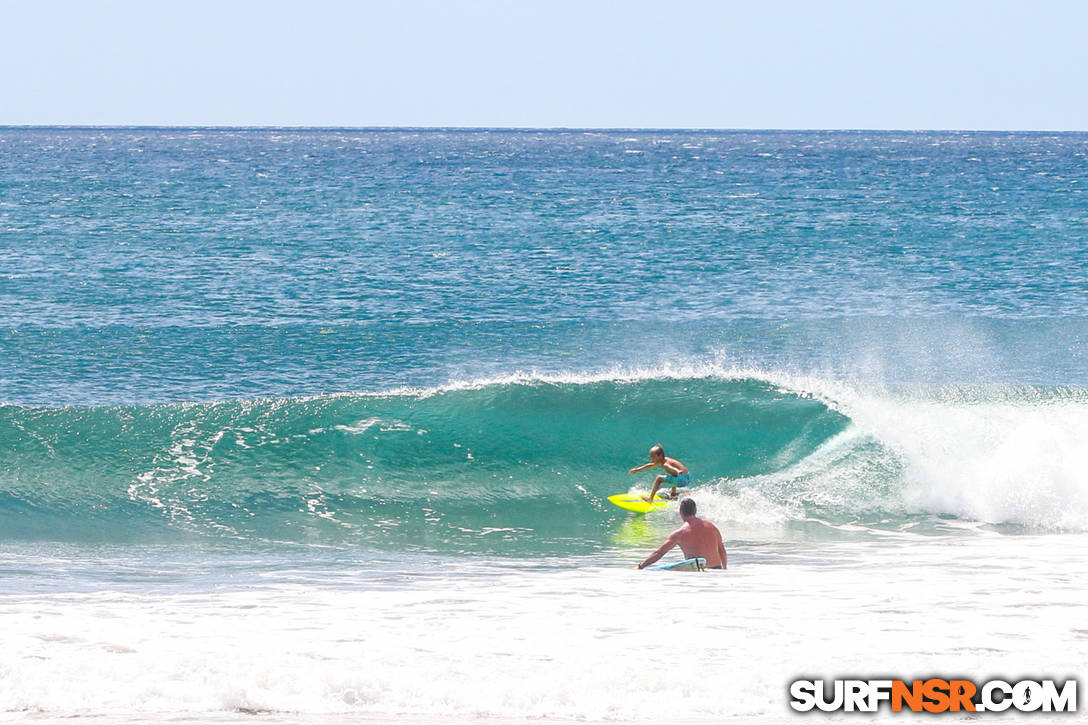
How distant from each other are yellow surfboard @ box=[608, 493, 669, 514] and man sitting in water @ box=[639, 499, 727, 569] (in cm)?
364

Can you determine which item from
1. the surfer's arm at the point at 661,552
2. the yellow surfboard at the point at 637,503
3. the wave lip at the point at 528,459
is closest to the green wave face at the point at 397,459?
the wave lip at the point at 528,459

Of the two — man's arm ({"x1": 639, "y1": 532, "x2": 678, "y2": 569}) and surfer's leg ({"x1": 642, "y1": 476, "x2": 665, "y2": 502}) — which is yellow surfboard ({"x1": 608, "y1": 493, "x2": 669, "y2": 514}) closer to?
surfer's leg ({"x1": 642, "y1": 476, "x2": 665, "y2": 502})

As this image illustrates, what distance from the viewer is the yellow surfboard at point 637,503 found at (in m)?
15.5

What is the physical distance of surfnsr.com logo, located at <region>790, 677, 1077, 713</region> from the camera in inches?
285

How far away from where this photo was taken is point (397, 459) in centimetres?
1800

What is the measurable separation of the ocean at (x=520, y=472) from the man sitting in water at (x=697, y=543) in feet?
1.38

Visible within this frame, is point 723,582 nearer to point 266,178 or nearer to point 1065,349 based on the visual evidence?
point 1065,349

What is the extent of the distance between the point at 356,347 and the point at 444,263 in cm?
1409

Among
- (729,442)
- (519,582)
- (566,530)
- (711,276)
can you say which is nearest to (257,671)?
(519,582)

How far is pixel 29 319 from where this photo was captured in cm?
2917

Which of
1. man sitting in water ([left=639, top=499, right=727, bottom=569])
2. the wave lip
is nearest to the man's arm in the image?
man sitting in water ([left=639, top=499, right=727, bottom=569])

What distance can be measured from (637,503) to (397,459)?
4.30 meters

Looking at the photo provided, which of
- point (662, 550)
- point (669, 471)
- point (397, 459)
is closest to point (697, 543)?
point (662, 550)

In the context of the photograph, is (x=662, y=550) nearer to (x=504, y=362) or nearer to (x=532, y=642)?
(x=532, y=642)
